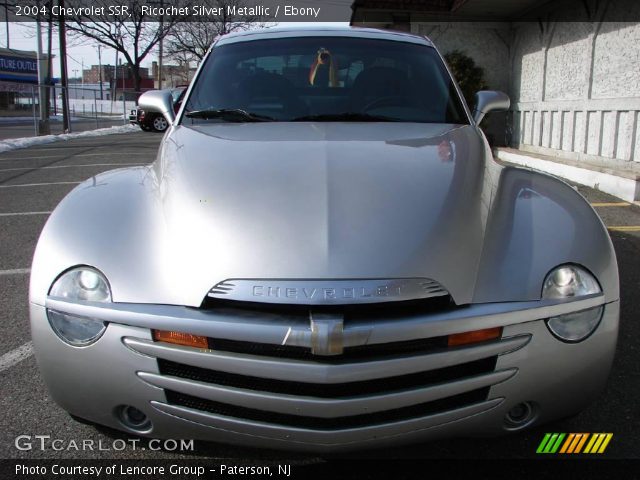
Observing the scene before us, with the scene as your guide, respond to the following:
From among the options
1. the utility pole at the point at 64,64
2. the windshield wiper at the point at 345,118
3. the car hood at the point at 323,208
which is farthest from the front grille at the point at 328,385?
the utility pole at the point at 64,64

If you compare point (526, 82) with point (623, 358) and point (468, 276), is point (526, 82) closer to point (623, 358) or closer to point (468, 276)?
point (623, 358)

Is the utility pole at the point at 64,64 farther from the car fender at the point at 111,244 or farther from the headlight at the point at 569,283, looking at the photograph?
the headlight at the point at 569,283

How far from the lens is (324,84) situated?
312cm

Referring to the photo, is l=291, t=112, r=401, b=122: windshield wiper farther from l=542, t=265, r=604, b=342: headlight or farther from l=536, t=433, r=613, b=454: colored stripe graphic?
l=536, t=433, r=613, b=454: colored stripe graphic

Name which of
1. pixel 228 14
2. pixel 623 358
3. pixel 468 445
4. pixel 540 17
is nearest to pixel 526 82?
pixel 540 17

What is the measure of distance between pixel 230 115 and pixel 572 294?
1937 millimetres

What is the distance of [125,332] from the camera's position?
179 centimetres

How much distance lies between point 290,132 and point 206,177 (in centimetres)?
58

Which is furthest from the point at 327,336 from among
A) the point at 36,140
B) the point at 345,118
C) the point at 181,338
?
the point at 36,140

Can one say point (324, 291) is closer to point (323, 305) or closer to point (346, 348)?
point (323, 305)

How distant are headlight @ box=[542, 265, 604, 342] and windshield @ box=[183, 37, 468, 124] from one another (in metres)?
1.31

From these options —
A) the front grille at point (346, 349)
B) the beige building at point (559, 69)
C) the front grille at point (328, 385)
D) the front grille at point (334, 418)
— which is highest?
the beige building at point (559, 69)

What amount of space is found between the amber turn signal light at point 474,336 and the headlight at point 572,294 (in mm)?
197

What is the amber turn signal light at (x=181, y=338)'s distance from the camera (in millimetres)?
1743
